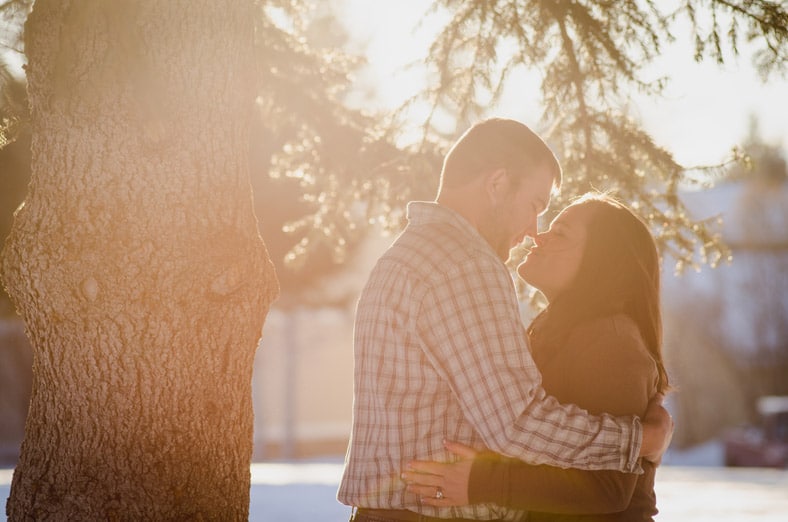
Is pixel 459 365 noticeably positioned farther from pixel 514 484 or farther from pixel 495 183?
pixel 495 183

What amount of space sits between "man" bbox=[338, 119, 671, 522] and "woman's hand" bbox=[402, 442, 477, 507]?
1.3 inches

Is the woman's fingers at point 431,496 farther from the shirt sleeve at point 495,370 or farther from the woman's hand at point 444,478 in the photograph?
the shirt sleeve at point 495,370

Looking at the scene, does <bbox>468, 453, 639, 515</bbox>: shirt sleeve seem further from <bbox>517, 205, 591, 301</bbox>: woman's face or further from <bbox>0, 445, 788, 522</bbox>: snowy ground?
<bbox>0, 445, 788, 522</bbox>: snowy ground

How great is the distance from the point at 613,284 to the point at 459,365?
34.3 inches

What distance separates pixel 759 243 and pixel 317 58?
26147 millimetres

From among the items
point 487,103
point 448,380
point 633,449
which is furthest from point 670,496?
point 448,380

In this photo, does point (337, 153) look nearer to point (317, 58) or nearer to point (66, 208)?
point (317, 58)

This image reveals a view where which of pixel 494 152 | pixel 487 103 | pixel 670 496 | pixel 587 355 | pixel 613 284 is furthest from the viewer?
pixel 670 496

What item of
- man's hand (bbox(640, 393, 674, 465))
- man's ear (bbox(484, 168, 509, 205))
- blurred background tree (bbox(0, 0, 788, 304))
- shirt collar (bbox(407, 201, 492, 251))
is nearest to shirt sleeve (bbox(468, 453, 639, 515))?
man's hand (bbox(640, 393, 674, 465))

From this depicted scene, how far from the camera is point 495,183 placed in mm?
3064

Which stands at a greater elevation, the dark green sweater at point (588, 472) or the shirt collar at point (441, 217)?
the shirt collar at point (441, 217)

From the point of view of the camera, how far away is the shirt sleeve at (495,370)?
9.18ft

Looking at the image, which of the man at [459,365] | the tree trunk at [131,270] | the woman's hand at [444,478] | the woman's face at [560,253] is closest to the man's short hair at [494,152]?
the man at [459,365]

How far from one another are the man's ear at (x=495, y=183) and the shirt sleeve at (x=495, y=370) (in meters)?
0.26
